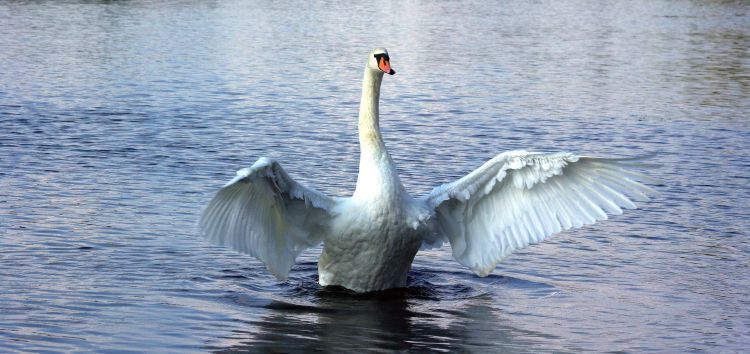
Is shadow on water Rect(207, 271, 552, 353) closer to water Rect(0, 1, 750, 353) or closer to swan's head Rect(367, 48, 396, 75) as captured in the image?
water Rect(0, 1, 750, 353)

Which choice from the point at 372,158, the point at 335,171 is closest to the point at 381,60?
the point at 372,158

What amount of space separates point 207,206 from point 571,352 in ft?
9.14

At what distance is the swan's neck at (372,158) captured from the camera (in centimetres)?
995

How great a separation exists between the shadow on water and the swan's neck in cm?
92

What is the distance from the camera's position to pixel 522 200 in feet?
33.3

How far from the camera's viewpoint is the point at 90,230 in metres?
12.0

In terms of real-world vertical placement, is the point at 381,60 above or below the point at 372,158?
above

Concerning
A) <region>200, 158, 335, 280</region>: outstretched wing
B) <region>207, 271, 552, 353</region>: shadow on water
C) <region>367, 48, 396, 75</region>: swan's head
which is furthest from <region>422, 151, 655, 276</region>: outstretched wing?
<region>367, 48, 396, 75</region>: swan's head

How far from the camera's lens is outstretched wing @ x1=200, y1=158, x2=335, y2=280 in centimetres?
917

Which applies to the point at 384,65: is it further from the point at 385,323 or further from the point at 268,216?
the point at 385,323

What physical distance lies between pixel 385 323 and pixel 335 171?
598cm

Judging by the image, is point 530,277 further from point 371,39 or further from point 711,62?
point 371,39

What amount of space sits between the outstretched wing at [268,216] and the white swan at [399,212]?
10mm

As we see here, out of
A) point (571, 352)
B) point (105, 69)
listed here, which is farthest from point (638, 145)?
point (105, 69)
